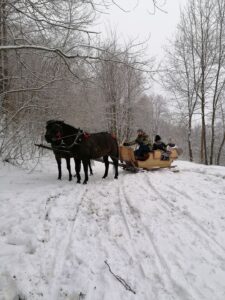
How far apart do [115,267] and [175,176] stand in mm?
5633

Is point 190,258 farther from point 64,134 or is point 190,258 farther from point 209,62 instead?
point 209,62

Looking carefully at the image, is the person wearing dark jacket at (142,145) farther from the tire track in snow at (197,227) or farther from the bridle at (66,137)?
the tire track in snow at (197,227)

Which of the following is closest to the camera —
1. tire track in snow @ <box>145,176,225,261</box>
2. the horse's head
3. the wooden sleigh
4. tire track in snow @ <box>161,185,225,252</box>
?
tire track in snow @ <box>145,176,225,261</box>

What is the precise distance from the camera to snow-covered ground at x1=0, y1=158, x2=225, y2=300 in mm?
2887

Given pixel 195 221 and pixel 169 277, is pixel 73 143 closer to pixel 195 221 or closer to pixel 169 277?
pixel 195 221

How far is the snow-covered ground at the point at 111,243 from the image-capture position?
289cm

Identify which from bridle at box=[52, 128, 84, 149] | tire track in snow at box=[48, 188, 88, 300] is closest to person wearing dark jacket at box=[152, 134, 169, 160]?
bridle at box=[52, 128, 84, 149]

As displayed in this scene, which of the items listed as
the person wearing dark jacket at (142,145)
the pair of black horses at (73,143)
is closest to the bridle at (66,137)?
the pair of black horses at (73,143)

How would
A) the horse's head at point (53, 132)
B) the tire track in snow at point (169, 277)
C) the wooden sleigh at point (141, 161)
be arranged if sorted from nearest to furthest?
the tire track in snow at point (169, 277) → the horse's head at point (53, 132) → the wooden sleigh at point (141, 161)

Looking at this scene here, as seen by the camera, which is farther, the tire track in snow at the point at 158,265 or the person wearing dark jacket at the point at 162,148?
the person wearing dark jacket at the point at 162,148

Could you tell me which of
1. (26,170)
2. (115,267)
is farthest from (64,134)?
(115,267)

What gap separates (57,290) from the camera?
284cm

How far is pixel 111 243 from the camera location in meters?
3.88

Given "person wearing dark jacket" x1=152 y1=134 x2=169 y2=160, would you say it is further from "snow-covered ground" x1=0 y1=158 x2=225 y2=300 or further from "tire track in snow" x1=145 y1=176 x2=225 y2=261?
"tire track in snow" x1=145 y1=176 x2=225 y2=261
